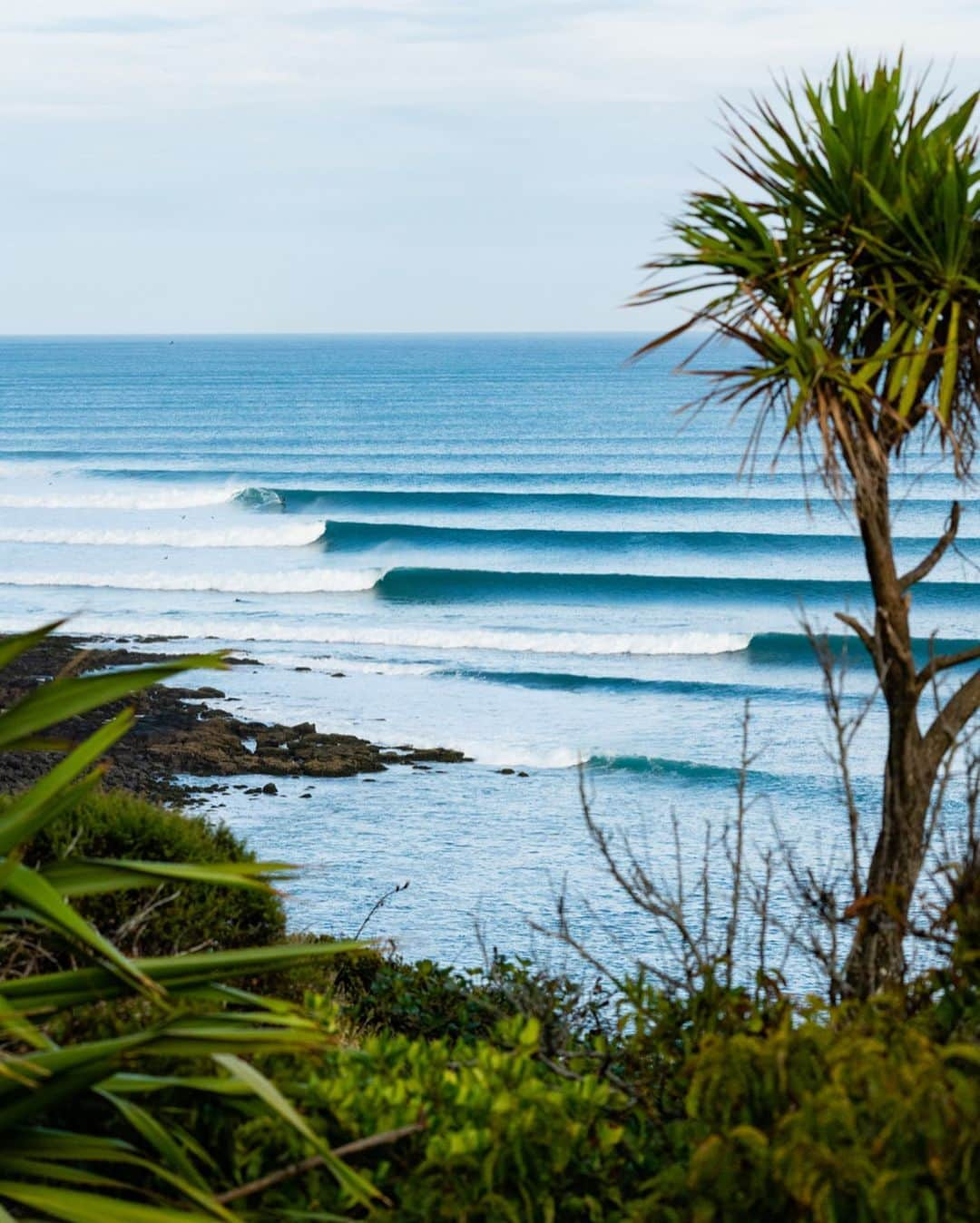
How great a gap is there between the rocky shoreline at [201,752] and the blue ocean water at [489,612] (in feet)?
1.85

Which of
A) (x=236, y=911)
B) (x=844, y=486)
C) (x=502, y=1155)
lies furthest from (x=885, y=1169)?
(x=236, y=911)

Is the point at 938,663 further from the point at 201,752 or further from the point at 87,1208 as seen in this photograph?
the point at 201,752

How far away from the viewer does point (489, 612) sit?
94.4ft

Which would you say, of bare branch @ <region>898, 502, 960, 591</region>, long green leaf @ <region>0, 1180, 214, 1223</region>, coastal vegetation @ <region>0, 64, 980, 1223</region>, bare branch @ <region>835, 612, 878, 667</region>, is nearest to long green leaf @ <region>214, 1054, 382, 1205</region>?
coastal vegetation @ <region>0, 64, 980, 1223</region>

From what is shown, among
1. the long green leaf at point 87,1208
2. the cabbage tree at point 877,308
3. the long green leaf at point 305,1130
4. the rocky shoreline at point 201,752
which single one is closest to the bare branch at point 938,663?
the cabbage tree at point 877,308

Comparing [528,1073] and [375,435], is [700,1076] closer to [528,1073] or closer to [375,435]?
[528,1073]

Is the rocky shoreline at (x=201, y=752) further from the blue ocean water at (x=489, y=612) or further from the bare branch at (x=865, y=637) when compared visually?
the bare branch at (x=865, y=637)

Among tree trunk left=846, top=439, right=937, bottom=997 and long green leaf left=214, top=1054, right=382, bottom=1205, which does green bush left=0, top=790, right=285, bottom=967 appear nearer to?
tree trunk left=846, top=439, right=937, bottom=997

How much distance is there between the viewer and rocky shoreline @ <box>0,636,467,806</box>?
651 inches

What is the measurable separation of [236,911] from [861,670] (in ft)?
63.8

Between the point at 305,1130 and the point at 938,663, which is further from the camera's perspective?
the point at 938,663

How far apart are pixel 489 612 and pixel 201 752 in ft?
37.7

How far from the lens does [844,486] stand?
5.07 metres

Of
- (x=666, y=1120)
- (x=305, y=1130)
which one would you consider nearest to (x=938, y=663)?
(x=666, y=1120)
